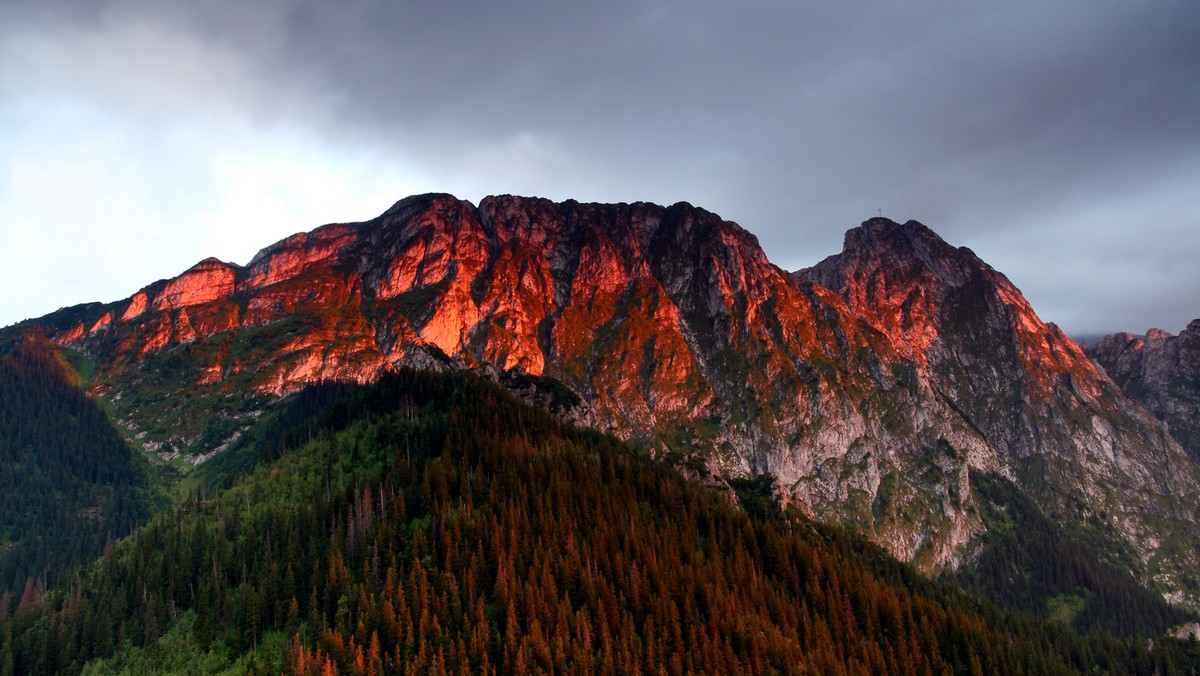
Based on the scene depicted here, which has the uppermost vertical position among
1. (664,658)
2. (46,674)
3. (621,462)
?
(621,462)

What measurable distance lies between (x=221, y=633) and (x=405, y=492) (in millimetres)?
46071

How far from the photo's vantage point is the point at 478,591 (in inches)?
5034

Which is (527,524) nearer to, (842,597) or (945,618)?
(842,597)

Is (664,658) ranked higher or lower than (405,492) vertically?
lower

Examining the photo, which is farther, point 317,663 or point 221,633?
point 221,633

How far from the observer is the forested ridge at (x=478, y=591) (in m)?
118

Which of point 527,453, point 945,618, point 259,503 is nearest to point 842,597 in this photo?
point 945,618

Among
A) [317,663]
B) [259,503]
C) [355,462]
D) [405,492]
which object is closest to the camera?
[317,663]

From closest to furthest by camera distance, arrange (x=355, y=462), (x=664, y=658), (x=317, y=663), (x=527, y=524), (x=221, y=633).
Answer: (x=317, y=663), (x=664, y=658), (x=221, y=633), (x=527, y=524), (x=355, y=462)

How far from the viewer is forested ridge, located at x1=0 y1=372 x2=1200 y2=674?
118000mm

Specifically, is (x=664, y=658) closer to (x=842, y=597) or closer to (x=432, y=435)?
(x=842, y=597)

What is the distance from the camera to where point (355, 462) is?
18825 centimetres

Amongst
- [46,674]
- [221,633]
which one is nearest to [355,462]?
[221,633]

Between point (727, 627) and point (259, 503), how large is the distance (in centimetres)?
12248
